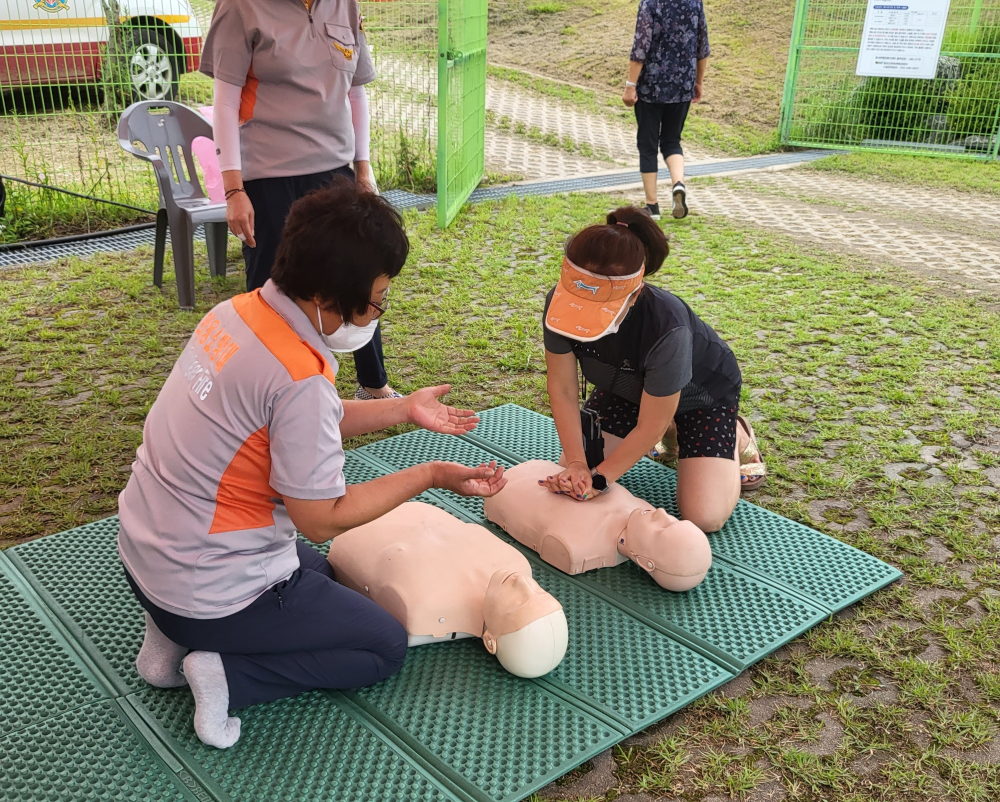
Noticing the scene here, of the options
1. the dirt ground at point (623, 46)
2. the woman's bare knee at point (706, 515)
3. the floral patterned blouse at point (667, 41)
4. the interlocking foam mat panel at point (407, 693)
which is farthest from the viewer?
the dirt ground at point (623, 46)

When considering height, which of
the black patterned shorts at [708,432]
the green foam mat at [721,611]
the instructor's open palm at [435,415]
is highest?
the instructor's open palm at [435,415]

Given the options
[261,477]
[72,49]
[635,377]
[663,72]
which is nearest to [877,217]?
[663,72]

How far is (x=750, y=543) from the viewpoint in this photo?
2916 millimetres

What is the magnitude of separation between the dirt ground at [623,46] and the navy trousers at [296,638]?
10590mm

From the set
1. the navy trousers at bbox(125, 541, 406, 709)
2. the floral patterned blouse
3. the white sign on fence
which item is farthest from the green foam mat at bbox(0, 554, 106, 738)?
the white sign on fence

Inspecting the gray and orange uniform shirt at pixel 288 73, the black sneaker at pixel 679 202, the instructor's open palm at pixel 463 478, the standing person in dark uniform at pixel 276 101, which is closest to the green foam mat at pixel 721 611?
the instructor's open palm at pixel 463 478

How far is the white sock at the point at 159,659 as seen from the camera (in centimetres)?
212

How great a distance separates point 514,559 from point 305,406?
952 mm

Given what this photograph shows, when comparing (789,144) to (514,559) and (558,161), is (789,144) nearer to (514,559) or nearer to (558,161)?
(558,161)

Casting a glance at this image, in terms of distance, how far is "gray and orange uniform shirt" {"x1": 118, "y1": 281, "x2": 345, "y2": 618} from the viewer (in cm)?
184

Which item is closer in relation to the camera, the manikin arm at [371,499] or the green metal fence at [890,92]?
the manikin arm at [371,499]

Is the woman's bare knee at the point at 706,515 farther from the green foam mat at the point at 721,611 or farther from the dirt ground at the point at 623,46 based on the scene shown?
the dirt ground at the point at 623,46

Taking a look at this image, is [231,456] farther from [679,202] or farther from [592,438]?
[679,202]

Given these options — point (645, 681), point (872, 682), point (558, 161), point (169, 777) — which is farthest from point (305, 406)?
point (558, 161)
